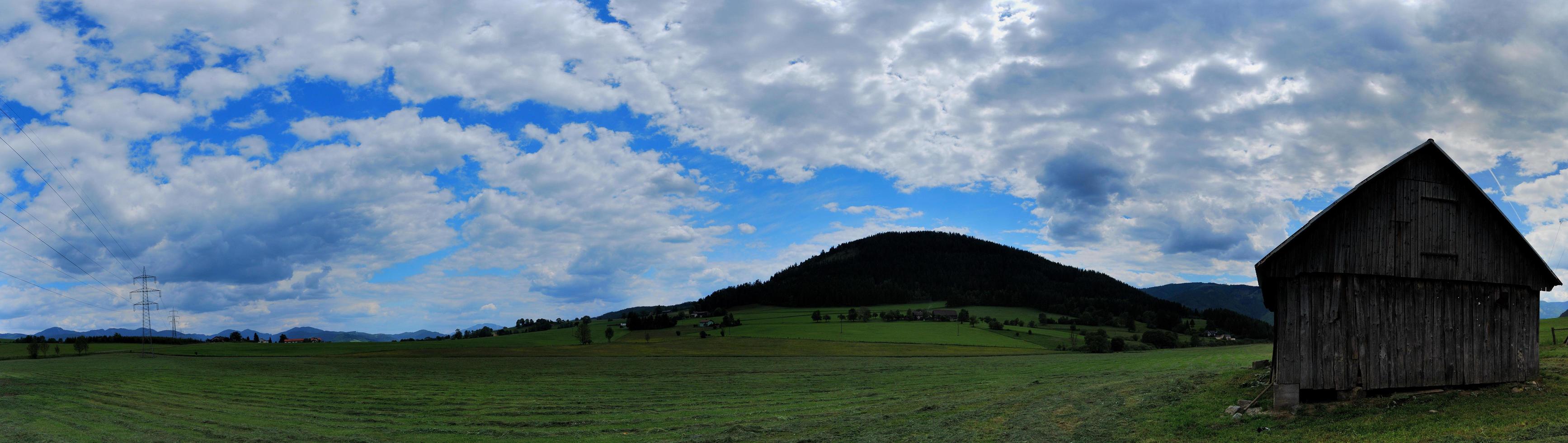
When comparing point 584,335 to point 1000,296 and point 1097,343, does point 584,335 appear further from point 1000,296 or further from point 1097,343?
point 1000,296

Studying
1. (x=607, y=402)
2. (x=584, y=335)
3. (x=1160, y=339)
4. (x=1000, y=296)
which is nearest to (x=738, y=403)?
(x=607, y=402)

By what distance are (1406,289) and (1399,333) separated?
1173 mm

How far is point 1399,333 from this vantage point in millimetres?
18766

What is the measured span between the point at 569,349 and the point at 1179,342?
275 ft

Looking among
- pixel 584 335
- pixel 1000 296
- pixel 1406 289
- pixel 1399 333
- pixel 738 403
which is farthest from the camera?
pixel 1000 296

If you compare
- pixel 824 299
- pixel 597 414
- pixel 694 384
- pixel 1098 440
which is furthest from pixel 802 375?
pixel 824 299

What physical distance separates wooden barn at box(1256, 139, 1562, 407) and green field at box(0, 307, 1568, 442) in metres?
0.77

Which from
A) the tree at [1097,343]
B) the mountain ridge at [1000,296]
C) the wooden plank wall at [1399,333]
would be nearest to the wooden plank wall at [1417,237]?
the wooden plank wall at [1399,333]

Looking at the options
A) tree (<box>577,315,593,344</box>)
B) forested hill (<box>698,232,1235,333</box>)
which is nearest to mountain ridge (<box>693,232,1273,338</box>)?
forested hill (<box>698,232,1235,333</box>)

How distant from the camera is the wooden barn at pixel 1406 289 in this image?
1830 cm

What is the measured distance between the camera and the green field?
17.5m

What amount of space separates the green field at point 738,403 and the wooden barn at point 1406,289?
77cm

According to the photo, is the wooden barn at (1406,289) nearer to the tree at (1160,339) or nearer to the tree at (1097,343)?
the tree at (1097,343)

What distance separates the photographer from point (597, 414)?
29.5 metres
